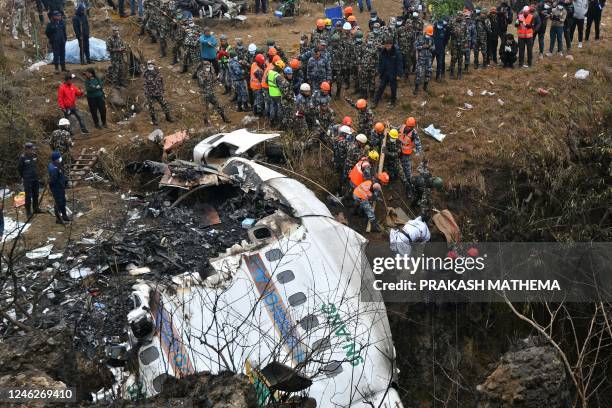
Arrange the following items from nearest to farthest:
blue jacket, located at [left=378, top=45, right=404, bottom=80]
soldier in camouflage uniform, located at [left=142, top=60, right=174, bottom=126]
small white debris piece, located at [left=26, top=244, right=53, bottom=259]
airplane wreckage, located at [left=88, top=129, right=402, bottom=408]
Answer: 1. airplane wreckage, located at [left=88, top=129, right=402, bottom=408]
2. small white debris piece, located at [left=26, top=244, right=53, bottom=259]
3. soldier in camouflage uniform, located at [left=142, top=60, right=174, bottom=126]
4. blue jacket, located at [left=378, top=45, right=404, bottom=80]

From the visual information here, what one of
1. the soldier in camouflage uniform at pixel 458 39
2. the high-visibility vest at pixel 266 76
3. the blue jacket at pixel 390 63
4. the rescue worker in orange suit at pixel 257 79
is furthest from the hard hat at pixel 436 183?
the soldier in camouflage uniform at pixel 458 39

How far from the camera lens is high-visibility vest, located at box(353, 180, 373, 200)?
11523 mm

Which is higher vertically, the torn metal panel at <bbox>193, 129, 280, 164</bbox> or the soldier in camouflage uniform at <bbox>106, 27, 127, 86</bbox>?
the soldier in camouflage uniform at <bbox>106, 27, 127, 86</bbox>

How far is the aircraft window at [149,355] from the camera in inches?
298

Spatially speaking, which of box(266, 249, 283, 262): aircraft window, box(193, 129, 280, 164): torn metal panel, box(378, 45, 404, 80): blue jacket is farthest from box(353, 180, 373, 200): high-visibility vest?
box(378, 45, 404, 80): blue jacket

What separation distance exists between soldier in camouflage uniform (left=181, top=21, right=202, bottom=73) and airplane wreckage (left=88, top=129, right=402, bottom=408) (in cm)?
703

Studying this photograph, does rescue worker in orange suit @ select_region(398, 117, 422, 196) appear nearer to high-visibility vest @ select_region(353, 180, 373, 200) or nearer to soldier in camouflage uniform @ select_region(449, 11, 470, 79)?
high-visibility vest @ select_region(353, 180, 373, 200)

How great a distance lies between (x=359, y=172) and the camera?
456 inches

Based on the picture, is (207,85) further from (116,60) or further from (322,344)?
(322,344)

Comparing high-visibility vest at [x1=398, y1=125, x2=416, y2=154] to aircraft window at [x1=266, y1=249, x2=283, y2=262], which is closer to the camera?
aircraft window at [x1=266, y1=249, x2=283, y2=262]

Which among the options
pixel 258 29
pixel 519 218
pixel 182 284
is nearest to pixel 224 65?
pixel 258 29

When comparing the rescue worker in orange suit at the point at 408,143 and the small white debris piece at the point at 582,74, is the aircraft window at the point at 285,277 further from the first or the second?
the small white debris piece at the point at 582,74

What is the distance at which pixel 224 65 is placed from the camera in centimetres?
1616

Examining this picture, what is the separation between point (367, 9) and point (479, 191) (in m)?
10.4
